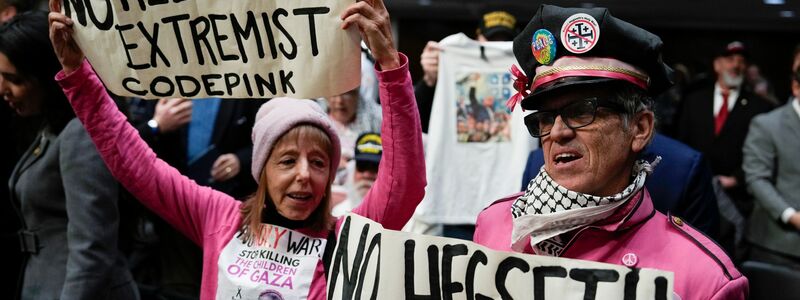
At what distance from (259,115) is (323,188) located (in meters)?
0.46

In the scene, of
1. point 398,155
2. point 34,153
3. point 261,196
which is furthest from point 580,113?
point 34,153

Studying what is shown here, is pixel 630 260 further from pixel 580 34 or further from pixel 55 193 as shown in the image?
pixel 55 193

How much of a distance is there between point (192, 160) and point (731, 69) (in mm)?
5432

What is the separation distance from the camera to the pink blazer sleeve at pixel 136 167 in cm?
345

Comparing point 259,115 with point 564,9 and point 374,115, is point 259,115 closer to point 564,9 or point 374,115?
point 564,9

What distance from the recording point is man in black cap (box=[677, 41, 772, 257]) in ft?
26.4

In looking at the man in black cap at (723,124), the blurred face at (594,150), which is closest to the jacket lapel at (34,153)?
the blurred face at (594,150)

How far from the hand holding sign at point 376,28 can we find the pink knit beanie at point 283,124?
0.57 m

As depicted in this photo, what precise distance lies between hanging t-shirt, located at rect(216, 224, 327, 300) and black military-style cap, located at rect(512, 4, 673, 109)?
98 cm

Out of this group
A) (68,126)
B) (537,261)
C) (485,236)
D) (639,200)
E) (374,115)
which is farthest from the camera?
(374,115)

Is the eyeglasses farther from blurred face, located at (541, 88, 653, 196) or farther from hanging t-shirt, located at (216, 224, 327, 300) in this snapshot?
hanging t-shirt, located at (216, 224, 327, 300)

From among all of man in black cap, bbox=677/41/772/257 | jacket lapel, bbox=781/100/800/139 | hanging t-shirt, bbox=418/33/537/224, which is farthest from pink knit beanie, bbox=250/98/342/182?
man in black cap, bbox=677/41/772/257

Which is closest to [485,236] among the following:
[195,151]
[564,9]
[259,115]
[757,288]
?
[564,9]

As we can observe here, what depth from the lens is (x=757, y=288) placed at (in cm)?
393
